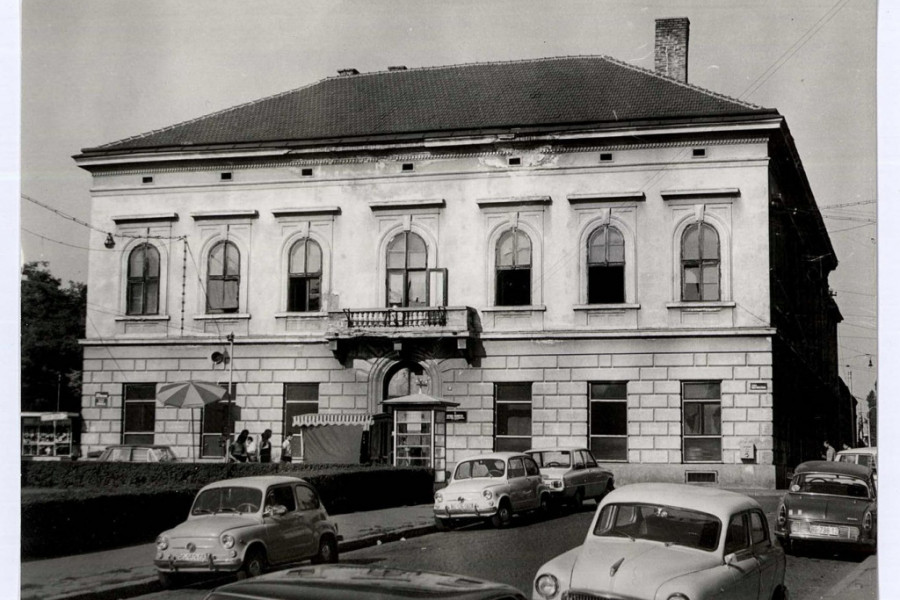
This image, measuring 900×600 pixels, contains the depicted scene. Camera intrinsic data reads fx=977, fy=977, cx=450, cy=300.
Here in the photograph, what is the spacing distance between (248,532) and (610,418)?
19.8ft

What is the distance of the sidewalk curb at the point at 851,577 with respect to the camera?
916cm

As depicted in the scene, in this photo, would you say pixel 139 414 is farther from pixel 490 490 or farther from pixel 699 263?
pixel 699 263

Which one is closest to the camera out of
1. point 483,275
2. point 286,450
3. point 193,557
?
point 193,557

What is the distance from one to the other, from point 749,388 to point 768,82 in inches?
189

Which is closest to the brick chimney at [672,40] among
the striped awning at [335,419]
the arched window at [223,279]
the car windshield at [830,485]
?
the car windshield at [830,485]

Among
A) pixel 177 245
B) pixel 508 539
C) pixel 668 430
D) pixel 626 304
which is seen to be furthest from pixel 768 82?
pixel 177 245

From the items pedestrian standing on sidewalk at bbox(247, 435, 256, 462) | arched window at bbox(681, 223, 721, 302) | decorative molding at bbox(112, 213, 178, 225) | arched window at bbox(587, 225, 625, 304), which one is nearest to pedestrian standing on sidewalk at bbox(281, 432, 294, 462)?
pedestrian standing on sidewalk at bbox(247, 435, 256, 462)

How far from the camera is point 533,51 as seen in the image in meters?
10.8

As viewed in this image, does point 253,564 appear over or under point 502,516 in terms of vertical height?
over

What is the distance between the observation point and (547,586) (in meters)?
7.34

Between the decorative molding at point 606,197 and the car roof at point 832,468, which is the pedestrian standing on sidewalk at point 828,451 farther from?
the decorative molding at point 606,197

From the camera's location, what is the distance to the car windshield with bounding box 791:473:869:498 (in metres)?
12.0

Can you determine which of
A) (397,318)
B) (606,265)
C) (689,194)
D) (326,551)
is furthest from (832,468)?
(326,551)

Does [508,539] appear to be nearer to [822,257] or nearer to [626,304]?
[626,304]
